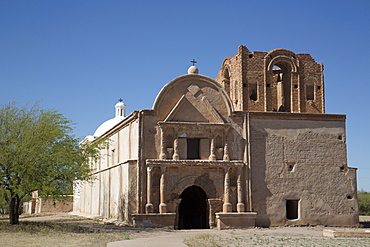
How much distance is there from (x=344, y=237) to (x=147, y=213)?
8417mm

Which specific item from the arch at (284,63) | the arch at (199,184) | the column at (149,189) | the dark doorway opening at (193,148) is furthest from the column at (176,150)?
the arch at (284,63)

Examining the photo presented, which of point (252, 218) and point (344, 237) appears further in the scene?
point (252, 218)

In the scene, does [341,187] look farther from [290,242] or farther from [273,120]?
[290,242]

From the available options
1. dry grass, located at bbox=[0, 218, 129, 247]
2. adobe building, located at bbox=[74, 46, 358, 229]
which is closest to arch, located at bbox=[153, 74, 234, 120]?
adobe building, located at bbox=[74, 46, 358, 229]

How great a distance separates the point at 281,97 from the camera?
2528cm

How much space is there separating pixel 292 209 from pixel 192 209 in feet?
17.2

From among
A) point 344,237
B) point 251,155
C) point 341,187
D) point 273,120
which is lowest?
point 344,237

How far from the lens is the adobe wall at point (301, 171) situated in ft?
76.2

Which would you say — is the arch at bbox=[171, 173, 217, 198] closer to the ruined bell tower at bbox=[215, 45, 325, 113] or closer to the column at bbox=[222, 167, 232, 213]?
the column at bbox=[222, 167, 232, 213]

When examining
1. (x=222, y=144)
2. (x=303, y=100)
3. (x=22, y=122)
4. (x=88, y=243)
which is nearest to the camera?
(x=88, y=243)

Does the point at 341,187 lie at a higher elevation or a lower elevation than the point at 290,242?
higher

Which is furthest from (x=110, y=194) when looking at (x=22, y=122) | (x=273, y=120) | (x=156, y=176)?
(x=273, y=120)

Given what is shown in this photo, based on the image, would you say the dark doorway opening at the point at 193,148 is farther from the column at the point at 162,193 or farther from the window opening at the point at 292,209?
the window opening at the point at 292,209

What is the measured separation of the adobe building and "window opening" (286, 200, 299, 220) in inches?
2.2
